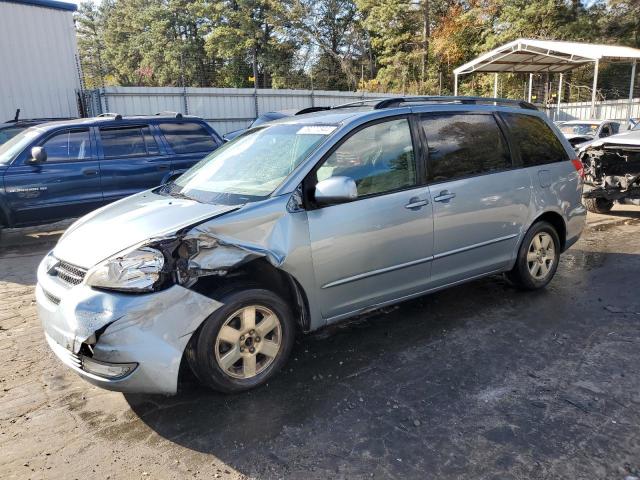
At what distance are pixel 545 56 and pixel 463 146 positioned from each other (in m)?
17.1

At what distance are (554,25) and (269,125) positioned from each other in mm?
31166

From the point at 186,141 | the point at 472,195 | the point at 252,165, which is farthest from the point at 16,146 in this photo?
the point at 472,195

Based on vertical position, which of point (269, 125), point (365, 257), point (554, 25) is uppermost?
point (554, 25)

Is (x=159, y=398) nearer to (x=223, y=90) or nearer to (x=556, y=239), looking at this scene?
(x=556, y=239)

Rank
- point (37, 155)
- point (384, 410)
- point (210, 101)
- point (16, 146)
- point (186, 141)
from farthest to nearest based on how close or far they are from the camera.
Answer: point (210, 101) < point (186, 141) < point (16, 146) < point (37, 155) < point (384, 410)

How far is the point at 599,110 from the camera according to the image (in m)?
23.7

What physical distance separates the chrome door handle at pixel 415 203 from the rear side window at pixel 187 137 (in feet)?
18.2

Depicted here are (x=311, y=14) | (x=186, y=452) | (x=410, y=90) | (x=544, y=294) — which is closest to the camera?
(x=186, y=452)

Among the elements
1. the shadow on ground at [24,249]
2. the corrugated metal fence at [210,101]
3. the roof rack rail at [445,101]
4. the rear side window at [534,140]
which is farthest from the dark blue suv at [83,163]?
the corrugated metal fence at [210,101]

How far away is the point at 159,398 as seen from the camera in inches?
128

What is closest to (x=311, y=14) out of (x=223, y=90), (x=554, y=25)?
(x=554, y=25)

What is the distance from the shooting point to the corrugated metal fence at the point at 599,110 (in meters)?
22.9

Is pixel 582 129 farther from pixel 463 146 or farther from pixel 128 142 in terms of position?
pixel 128 142

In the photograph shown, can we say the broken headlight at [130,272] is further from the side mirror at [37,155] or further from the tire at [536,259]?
the side mirror at [37,155]
